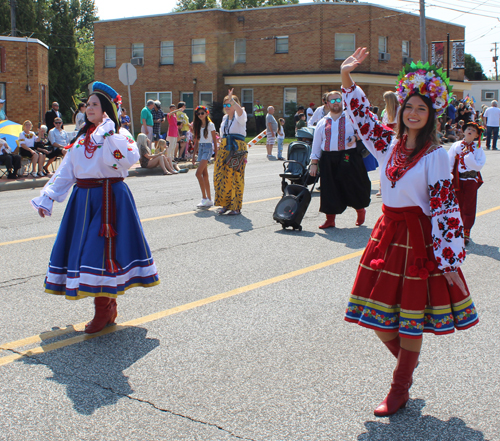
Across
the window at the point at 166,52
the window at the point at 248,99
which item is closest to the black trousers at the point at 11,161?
the window at the point at 248,99

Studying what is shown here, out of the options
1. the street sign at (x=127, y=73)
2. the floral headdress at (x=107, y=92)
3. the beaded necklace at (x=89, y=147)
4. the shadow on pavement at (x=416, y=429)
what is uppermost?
the street sign at (x=127, y=73)

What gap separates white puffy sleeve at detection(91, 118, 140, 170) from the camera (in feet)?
14.9

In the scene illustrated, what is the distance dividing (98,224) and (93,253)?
220mm

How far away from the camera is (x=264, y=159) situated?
21219 millimetres

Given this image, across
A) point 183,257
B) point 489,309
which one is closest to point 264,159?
point 183,257

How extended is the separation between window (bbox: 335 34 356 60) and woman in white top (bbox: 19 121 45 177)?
77.9 ft

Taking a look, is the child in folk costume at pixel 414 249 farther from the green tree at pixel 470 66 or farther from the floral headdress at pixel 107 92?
the green tree at pixel 470 66

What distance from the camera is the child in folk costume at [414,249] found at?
3330 mm

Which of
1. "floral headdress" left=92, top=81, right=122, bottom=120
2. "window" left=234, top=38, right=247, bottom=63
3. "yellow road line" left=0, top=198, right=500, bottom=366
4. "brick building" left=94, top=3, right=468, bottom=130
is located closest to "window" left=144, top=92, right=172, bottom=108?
"brick building" left=94, top=3, right=468, bottom=130

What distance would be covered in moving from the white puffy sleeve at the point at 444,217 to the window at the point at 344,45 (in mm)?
33636

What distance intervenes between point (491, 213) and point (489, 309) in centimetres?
539

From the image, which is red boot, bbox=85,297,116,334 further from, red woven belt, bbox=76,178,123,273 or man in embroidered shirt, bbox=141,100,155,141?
man in embroidered shirt, bbox=141,100,155,141

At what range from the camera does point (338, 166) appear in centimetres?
880

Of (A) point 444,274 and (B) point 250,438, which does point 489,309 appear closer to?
(A) point 444,274
